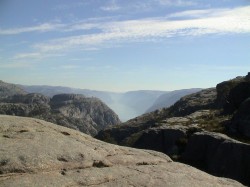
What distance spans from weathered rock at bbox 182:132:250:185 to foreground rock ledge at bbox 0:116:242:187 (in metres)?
31.0

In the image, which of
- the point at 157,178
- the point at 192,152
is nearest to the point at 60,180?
the point at 157,178

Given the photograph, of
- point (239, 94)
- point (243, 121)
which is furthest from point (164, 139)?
point (239, 94)

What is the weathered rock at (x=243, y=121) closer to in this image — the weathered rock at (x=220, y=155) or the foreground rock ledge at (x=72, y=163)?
the weathered rock at (x=220, y=155)

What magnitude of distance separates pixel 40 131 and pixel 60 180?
573 centimetres

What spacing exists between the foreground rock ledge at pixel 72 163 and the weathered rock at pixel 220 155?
102 ft

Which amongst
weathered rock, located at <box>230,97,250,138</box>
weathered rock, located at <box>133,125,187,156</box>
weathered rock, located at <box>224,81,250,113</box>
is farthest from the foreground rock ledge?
weathered rock, located at <box>224,81,250,113</box>

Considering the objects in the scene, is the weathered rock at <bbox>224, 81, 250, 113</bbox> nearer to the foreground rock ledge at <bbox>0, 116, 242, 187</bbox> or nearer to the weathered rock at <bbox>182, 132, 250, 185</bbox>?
the weathered rock at <bbox>182, 132, 250, 185</bbox>

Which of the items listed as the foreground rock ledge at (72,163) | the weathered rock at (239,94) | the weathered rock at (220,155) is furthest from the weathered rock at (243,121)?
the foreground rock ledge at (72,163)

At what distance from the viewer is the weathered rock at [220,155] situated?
51.3 metres

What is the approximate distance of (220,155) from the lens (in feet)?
181

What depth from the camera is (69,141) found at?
2080 centimetres

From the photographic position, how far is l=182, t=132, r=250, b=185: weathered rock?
51.3m

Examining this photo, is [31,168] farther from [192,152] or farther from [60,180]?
[192,152]

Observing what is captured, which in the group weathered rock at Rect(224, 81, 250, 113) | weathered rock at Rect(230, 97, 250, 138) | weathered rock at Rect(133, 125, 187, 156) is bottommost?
weathered rock at Rect(133, 125, 187, 156)
